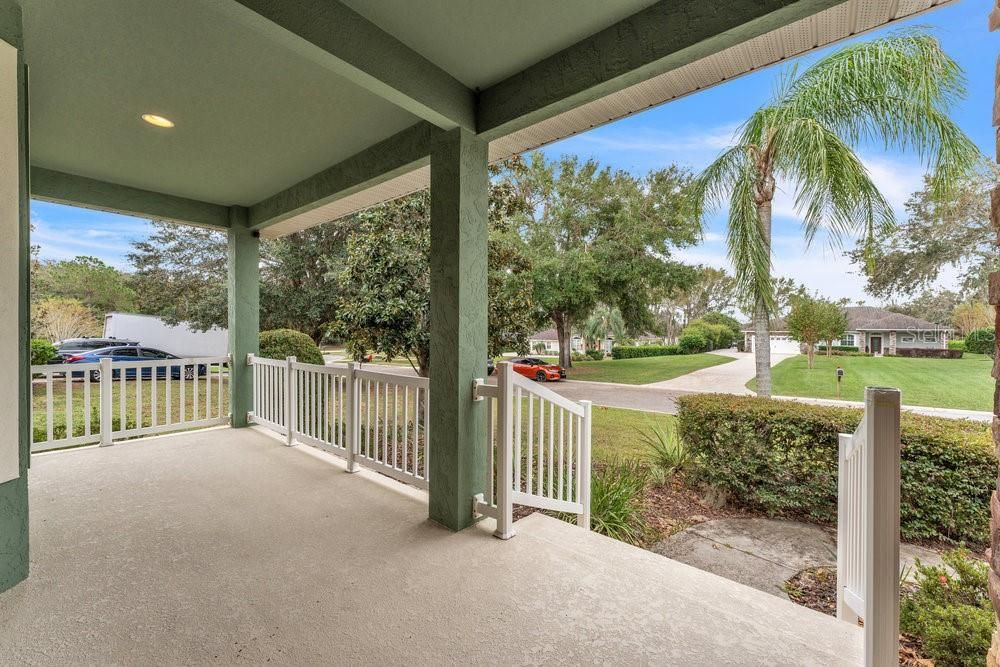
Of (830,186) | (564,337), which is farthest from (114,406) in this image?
(830,186)

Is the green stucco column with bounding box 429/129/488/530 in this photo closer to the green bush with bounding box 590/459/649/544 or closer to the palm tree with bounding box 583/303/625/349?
the green bush with bounding box 590/459/649/544

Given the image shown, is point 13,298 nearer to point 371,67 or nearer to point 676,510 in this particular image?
point 371,67

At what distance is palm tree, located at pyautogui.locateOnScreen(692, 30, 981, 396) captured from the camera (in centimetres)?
377

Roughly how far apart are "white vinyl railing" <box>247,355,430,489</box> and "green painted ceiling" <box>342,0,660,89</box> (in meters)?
2.04

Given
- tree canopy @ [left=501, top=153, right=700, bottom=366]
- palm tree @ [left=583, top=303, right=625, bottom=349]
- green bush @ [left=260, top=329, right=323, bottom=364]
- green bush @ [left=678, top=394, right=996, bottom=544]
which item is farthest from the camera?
palm tree @ [left=583, top=303, right=625, bottom=349]

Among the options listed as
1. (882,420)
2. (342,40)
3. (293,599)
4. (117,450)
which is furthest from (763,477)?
(117,450)

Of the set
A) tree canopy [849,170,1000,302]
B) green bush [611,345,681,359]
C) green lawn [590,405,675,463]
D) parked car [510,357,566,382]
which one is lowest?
green lawn [590,405,675,463]

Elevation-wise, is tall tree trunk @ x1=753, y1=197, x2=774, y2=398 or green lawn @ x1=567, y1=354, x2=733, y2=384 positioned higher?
tall tree trunk @ x1=753, y1=197, x2=774, y2=398

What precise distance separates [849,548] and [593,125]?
2.64m

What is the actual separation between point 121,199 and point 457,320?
410 centimetres

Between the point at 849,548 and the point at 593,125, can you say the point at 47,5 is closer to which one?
the point at 593,125

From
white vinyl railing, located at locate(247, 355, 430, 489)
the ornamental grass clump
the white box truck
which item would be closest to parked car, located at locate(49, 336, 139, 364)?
the white box truck

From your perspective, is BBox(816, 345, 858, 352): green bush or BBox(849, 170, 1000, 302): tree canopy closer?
BBox(849, 170, 1000, 302): tree canopy

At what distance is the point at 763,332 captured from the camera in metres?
5.00
